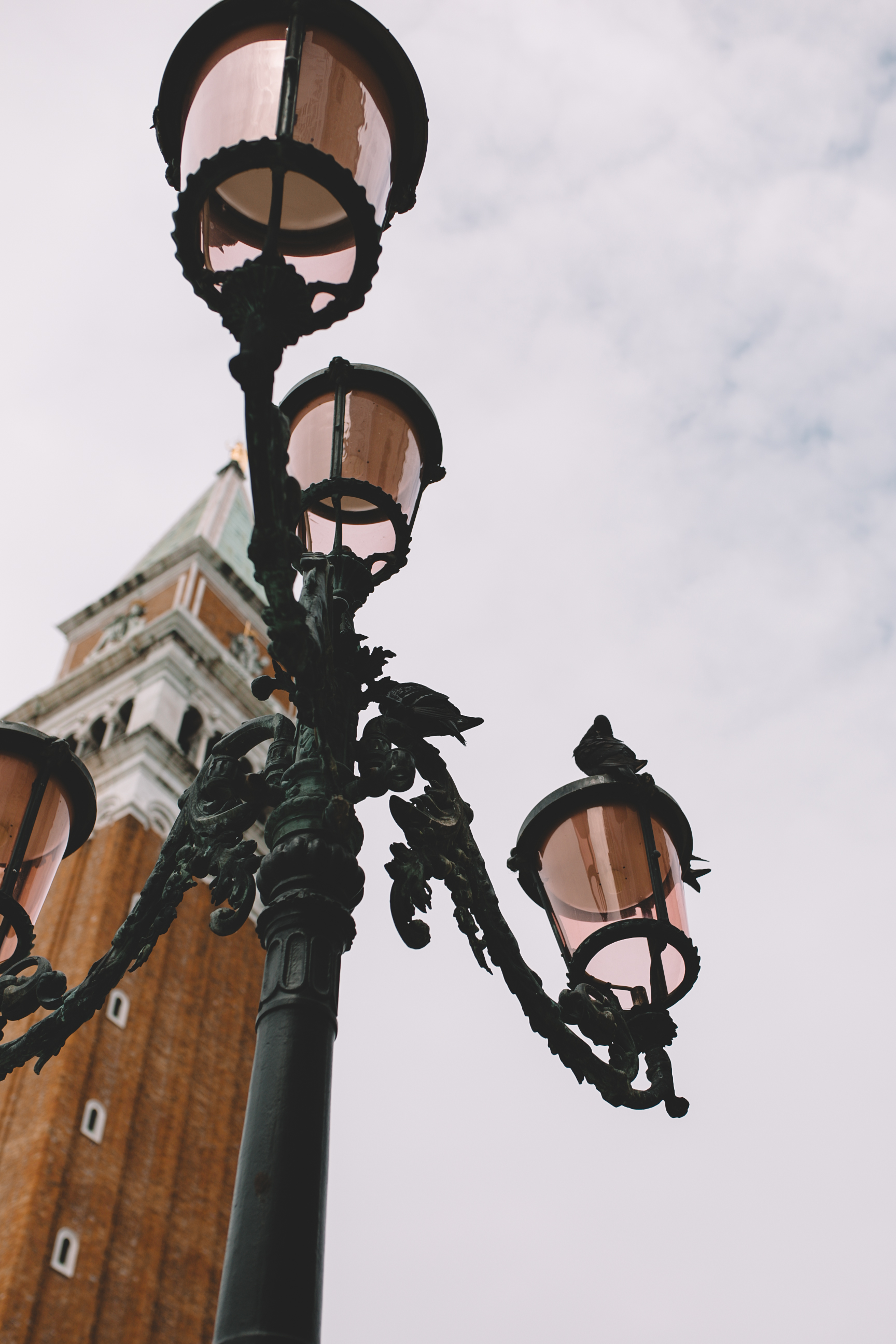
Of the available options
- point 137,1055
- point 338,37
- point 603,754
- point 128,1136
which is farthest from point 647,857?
point 137,1055

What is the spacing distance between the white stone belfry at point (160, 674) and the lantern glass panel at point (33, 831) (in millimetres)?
18310

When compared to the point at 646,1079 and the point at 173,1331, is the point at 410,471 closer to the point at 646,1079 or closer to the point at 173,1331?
the point at 646,1079

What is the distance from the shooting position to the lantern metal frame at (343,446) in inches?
142

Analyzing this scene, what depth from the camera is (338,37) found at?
2744 mm

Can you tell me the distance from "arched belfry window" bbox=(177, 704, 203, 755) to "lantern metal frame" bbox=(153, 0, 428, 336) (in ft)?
74.1

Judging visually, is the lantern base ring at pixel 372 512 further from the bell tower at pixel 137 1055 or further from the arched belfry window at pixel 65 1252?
the arched belfry window at pixel 65 1252

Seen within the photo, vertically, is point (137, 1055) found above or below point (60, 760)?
above

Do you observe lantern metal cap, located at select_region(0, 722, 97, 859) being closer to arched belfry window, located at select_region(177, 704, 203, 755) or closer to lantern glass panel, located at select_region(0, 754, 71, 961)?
lantern glass panel, located at select_region(0, 754, 71, 961)

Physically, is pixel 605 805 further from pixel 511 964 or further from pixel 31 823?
pixel 31 823

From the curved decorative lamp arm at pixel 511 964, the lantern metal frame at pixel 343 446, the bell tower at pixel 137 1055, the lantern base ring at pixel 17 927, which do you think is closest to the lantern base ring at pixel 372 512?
the lantern metal frame at pixel 343 446

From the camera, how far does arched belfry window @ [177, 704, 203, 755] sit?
2505 cm

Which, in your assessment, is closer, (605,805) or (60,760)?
(605,805)

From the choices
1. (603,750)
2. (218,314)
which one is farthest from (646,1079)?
(218,314)

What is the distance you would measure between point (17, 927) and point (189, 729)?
2252cm
